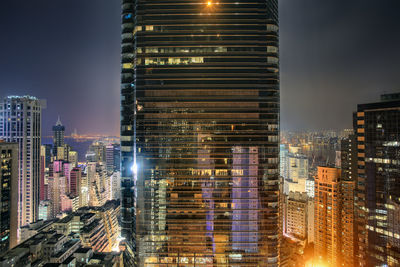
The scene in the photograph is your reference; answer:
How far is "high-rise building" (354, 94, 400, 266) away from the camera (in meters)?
14.7

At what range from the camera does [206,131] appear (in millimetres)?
17891

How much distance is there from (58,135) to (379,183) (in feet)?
150

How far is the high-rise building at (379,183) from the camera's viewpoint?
48.3ft

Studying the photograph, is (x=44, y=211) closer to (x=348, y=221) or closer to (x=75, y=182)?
(x=75, y=182)

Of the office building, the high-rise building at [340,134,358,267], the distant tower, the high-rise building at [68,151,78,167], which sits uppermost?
the distant tower

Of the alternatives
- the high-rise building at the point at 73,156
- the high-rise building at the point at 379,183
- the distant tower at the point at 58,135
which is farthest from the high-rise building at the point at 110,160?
the high-rise building at the point at 379,183

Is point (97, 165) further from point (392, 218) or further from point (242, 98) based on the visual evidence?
point (392, 218)

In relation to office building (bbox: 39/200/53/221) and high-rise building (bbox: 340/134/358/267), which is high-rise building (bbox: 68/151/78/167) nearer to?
office building (bbox: 39/200/53/221)

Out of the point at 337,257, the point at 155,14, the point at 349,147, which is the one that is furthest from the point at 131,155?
the point at 349,147

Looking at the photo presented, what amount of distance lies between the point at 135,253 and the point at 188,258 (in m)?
3.74

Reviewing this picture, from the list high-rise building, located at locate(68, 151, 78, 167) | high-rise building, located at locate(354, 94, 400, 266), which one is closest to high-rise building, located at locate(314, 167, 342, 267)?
high-rise building, located at locate(354, 94, 400, 266)

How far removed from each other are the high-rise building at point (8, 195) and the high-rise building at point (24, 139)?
9.30 meters

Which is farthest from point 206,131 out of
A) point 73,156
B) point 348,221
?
point 73,156

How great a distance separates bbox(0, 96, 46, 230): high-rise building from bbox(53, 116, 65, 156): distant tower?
422cm
